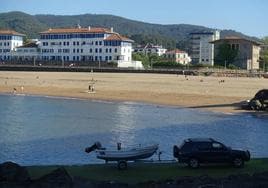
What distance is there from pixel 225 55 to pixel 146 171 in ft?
417

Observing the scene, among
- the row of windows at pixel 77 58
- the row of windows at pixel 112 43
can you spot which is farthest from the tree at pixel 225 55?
the row of windows at pixel 77 58

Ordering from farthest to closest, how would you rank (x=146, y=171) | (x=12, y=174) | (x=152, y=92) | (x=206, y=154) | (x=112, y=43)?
1. (x=112, y=43)
2. (x=152, y=92)
3. (x=206, y=154)
4. (x=146, y=171)
5. (x=12, y=174)

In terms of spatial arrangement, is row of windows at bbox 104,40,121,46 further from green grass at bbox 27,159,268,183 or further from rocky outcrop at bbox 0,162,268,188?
rocky outcrop at bbox 0,162,268,188

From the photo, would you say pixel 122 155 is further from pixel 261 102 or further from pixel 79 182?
pixel 261 102

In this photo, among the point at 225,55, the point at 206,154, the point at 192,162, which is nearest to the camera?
the point at 192,162

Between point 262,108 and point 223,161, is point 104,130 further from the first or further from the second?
point 262,108

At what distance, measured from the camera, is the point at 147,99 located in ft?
213

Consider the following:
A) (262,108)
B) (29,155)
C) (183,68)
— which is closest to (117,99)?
(262,108)

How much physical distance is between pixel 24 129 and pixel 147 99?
97.0 ft

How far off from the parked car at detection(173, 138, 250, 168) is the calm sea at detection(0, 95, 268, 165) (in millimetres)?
4970

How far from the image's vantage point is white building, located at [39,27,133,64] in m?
158

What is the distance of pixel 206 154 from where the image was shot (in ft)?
66.3

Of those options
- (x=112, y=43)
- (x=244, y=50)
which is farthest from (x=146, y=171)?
(x=244, y=50)

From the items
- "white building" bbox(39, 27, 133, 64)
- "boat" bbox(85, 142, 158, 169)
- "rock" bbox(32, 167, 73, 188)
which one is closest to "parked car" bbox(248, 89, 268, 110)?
"boat" bbox(85, 142, 158, 169)
